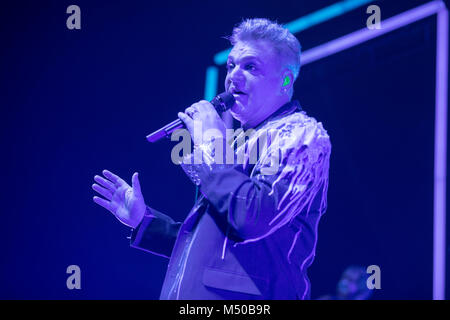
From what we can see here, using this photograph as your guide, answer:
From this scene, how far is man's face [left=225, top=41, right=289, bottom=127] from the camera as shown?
5.12ft

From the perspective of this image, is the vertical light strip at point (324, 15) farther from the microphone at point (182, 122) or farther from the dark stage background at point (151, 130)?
the microphone at point (182, 122)

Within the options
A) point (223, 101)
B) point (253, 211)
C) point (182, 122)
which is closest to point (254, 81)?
point (223, 101)

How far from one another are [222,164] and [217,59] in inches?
64.9

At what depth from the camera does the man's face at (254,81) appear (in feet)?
5.12

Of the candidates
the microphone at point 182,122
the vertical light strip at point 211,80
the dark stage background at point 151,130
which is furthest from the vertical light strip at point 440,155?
the microphone at point 182,122

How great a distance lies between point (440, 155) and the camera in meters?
2.65

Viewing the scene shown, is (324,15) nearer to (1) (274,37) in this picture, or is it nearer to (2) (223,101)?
(1) (274,37)

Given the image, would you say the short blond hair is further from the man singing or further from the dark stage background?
the dark stage background

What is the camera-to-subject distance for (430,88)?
2701 mm

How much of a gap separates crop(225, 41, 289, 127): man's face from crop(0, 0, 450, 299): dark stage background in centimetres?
119

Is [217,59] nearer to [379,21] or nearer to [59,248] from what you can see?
[379,21]

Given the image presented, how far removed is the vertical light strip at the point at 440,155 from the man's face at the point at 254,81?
1389 mm

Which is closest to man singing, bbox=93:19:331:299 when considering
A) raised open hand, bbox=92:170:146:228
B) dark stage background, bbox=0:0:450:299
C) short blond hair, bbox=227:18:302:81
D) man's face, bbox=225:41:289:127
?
man's face, bbox=225:41:289:127

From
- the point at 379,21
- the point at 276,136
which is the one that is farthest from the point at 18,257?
the point at 379,21
